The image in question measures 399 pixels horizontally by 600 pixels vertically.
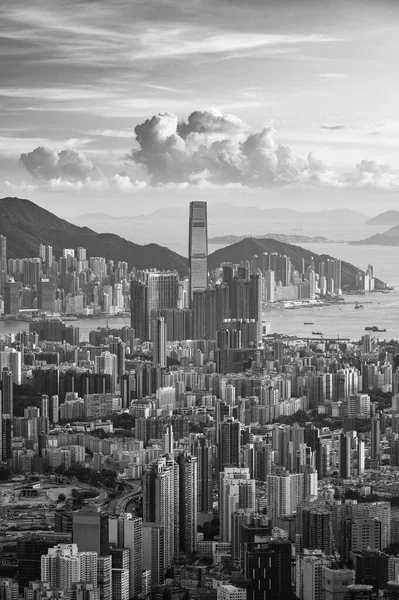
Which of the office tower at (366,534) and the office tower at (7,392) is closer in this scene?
the office tower at (366,534)

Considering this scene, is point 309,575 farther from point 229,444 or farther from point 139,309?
point 139,309

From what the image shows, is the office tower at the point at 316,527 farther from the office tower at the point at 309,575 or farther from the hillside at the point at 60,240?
the hillside at the point at 60,240

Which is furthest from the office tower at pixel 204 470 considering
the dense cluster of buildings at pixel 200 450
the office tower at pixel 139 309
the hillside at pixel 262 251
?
the hillside at pixel 262 251

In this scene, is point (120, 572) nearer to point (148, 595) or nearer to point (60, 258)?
point (148, 595)

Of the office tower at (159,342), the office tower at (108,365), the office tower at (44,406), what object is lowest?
the office tower at (44,406)

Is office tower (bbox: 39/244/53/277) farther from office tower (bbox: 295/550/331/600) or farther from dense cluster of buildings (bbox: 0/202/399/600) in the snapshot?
office tower (bbox: 295/550/331/600)

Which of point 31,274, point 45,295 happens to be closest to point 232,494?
point 45,295
